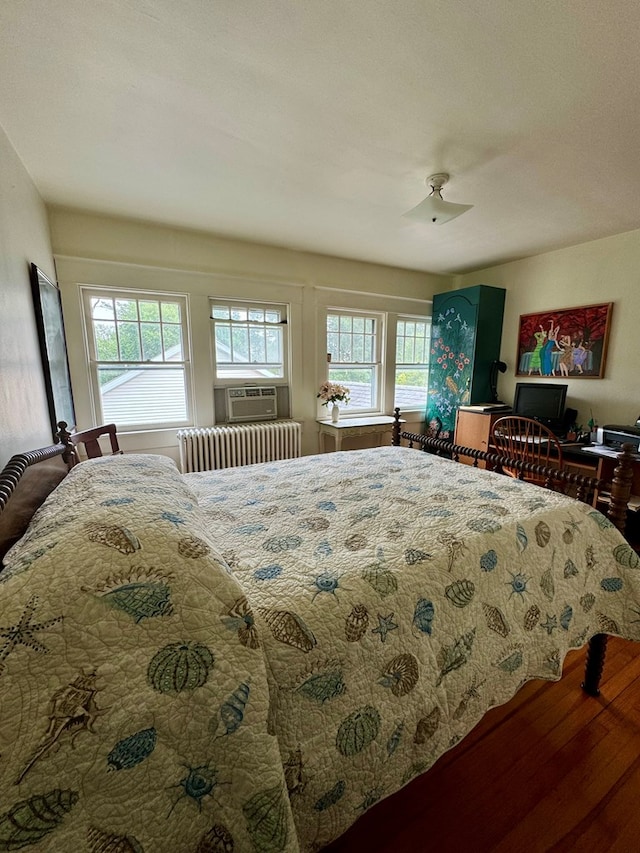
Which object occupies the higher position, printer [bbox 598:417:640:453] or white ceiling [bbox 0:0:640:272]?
white ceiling [bbox 0:0:640:272]

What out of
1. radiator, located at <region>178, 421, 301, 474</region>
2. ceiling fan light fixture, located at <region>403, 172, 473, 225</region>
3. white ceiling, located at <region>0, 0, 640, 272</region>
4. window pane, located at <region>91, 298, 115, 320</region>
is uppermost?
white ceiling, located at <region>0, 0, 640, 272</region>

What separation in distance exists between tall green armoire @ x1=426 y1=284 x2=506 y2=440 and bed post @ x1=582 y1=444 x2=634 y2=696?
8.74 feet

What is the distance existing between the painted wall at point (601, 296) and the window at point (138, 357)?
3.55m

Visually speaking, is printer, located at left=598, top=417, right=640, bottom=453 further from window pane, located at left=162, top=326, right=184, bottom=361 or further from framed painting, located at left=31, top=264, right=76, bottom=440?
framed painting, located at left=31, top=264, right=76, bottom=440

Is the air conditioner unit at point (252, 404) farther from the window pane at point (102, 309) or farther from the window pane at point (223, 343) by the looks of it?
the window pane at point (102, 309)

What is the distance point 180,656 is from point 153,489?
1.65 ft

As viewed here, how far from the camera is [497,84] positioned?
4.65 feet

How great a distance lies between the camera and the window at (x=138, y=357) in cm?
292

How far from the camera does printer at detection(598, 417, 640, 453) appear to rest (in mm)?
2527

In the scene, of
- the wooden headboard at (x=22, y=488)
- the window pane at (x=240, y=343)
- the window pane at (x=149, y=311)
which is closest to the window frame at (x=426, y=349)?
the window pane at (x=240, y=343)

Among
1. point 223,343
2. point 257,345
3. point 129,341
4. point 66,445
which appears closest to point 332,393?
point 257,345

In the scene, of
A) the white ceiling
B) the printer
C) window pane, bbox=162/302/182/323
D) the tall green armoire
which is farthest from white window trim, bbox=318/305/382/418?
the printer

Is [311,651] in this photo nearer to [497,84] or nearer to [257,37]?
[257,37]

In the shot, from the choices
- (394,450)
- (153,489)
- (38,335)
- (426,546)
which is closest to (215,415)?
(38,335)
